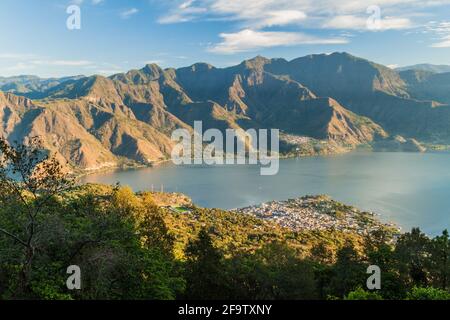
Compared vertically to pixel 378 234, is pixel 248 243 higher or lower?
lower

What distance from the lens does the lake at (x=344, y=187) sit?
10738 cm

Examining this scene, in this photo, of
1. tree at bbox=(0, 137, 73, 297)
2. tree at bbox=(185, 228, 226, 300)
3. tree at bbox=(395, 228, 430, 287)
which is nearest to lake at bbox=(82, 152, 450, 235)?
tree at bbox=(395, 228, 430, 287)

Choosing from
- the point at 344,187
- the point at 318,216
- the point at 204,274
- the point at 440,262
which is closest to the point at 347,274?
the point at 440,262

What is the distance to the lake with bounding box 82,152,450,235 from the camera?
10738cm

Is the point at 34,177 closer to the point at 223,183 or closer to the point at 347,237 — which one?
the point at 347,237

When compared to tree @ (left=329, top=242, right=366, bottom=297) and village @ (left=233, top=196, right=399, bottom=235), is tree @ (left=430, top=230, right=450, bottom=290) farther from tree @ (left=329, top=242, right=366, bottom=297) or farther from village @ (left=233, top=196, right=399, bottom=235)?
village @ (left=233, top=196, right=399, bottom=235)

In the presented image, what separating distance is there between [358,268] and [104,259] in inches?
692

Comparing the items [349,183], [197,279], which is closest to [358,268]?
[197,279]

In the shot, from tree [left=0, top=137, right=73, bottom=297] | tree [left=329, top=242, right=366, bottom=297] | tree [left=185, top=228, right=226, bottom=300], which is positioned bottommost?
tree [left=329, top=242, right=366, bottom=297]

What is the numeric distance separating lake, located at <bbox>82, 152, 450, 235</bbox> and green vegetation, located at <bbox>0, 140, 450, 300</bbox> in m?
71.8

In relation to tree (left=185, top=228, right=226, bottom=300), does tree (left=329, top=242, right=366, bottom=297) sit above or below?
below

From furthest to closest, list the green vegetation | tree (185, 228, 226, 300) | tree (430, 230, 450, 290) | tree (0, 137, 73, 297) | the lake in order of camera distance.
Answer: the lake
tree (430, 230, 450, 290)
tree (185, 228, 226, 300)
the green vegetation
tree (0, 137, 73, 297)

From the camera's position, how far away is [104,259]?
13.7 meters

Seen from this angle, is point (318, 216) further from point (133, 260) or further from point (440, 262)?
point (133, 260)
